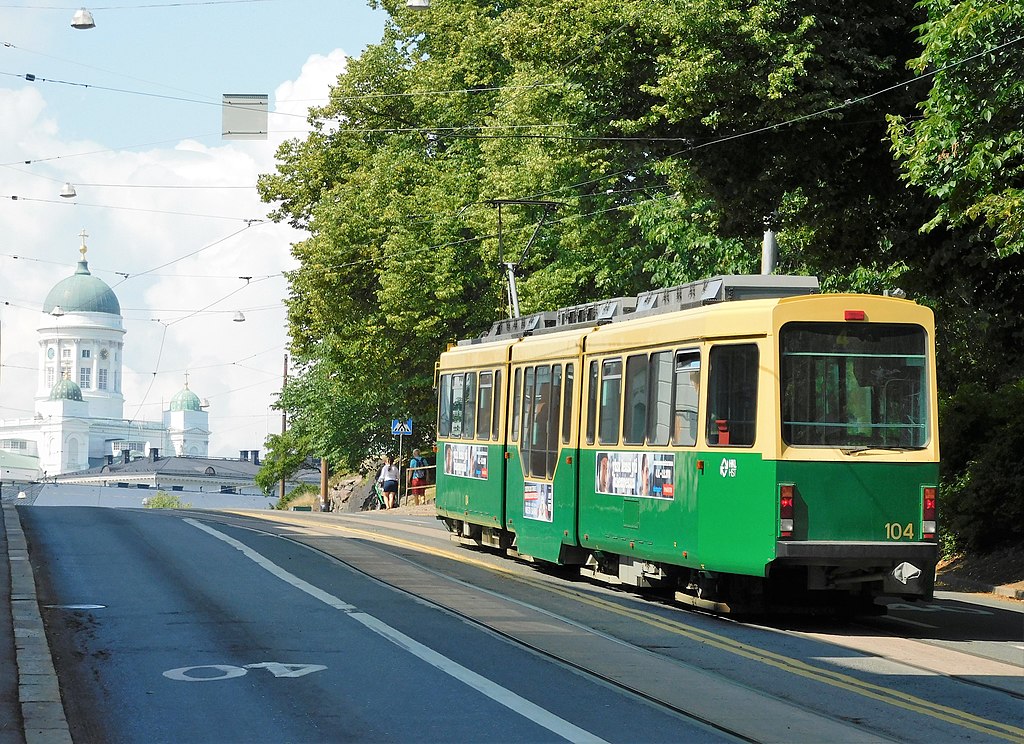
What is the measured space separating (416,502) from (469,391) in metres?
26.0

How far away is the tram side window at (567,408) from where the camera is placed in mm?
20266

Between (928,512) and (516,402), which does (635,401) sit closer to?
(928,512)

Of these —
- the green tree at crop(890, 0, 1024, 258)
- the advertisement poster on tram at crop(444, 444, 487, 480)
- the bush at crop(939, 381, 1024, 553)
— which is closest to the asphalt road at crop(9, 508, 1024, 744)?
the advertisement poster on tram at crop(444, 444, 487, 480)

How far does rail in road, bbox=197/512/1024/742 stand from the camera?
33.3 feet

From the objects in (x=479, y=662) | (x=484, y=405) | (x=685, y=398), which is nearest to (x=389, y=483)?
(x=484, y=405)

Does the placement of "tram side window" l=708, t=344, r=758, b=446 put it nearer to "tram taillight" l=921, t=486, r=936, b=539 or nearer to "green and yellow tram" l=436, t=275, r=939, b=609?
"green and yellow tram" l=436, t=275, r=939, b=609

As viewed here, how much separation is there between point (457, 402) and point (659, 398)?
9.33 m

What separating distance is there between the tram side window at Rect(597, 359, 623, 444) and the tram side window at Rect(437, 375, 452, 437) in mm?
7851

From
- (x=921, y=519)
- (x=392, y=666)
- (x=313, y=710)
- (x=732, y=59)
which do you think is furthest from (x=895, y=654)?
(x=732, y=59)

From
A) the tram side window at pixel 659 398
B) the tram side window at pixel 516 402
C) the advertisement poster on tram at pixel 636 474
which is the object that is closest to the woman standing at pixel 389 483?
the tram side window at pixel 516 402

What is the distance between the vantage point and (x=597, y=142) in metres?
26.1

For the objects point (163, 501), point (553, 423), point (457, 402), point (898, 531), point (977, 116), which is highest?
point (977, 116)

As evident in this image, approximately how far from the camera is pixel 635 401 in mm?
18000

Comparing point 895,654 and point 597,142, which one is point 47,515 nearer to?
point 597,142
